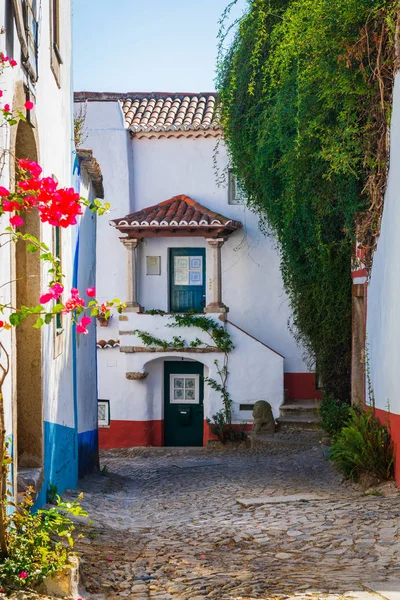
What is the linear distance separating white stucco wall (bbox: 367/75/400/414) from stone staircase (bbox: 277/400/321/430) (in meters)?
7.18

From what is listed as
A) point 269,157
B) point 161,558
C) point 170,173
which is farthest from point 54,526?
point 170,173

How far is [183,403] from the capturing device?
2161 cm

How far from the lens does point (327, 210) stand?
12953mm

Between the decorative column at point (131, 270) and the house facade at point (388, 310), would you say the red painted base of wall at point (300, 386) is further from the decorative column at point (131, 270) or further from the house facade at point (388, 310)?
the house facade at point (388, 310)

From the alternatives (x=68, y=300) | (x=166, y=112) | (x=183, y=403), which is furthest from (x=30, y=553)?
(x=166, y=112)

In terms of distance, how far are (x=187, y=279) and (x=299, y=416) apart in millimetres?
4491

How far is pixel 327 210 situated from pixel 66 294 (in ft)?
15.6

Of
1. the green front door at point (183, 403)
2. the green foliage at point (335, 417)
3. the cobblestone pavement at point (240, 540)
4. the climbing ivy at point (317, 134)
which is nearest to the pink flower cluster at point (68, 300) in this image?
the cobblestone pavement at point (240, 540)

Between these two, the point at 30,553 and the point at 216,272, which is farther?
the point at 216,272

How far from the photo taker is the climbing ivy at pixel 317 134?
36.4ft

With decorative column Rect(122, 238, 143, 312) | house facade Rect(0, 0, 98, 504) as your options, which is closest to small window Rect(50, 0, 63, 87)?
house facade Rect(0, 0, 98, 504)

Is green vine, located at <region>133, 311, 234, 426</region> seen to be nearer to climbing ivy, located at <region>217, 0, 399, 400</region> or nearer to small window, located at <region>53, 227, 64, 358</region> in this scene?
climbing ivy, located at <region>217, 0, 399, 400</region>

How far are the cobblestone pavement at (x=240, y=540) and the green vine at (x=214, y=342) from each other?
301 inches

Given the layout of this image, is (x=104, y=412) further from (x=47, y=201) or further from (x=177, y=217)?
(x=47, y=201)
